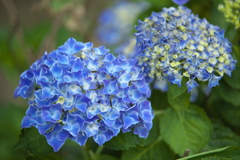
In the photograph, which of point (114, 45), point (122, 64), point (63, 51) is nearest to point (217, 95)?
point (122, 64)

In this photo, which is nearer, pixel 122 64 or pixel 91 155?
pixel 122 64

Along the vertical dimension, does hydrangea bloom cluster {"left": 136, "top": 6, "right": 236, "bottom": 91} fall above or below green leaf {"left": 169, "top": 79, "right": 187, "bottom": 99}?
above

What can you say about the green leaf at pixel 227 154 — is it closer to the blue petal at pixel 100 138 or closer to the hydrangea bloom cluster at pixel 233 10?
the blue petal at pixel 100 138

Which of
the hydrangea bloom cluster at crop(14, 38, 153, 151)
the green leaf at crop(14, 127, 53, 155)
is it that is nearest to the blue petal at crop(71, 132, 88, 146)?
the hydrangea bloom cluster at crop(14, 38, 153, 151)

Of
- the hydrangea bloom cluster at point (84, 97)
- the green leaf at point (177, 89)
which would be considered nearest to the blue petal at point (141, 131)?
the hydrangea bloom cluster at point (84, 97)

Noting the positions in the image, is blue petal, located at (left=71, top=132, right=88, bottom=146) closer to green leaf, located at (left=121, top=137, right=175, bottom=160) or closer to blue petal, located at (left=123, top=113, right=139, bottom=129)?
blue petal, located at (left=123, top=113, right=139, bottom=129)

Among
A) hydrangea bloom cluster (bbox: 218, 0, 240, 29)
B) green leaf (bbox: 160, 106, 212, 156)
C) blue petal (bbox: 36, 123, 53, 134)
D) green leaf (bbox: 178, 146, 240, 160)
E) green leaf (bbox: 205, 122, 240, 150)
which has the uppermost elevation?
hydrangea bloom cluster (bbox: 218, 0, 240, 29)

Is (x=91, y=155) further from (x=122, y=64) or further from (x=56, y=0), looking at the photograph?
(x=56, y=0)
